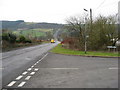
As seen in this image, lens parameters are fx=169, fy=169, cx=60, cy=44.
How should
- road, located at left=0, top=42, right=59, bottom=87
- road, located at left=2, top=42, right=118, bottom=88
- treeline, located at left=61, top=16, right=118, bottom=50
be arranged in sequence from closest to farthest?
road, located at left=2, top=42, right=118, bottom=88 < road, located at left=0, top=42, right=59, bottom=87 < treeline, located at left=61, top=16, right=118, bottom=50

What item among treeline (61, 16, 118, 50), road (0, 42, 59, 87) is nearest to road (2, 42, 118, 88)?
road (0, 42, 59, 87)

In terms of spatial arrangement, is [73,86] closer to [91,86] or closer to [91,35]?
[91,86]

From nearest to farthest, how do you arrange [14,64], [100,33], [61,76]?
[61,76], [14,64], [100,33]

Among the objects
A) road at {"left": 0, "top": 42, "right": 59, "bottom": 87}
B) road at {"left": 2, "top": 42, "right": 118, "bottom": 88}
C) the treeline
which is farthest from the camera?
the treeline

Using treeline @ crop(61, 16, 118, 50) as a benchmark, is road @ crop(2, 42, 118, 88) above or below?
below

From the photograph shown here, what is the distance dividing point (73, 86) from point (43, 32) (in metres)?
140

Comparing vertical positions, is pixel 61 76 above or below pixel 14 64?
above

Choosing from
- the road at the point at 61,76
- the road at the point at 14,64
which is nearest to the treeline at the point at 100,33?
the road at the point at 14,64

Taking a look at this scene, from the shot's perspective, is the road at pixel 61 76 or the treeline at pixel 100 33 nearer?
the road at pixel 61 76

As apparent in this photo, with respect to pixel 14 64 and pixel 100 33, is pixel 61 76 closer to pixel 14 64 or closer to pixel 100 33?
pixel 14 64

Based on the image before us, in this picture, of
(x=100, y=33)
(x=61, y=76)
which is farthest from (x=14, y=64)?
Answer: (x=100, y=33)

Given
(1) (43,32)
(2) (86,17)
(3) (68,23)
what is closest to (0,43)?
(3) (68,23)

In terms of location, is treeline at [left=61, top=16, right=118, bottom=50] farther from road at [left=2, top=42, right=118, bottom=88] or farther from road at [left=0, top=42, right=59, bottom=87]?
road at [left=2, top=42, right=118, bottom=88]

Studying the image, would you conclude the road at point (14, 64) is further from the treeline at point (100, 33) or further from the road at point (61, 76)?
the treeline at point (100, 33)
